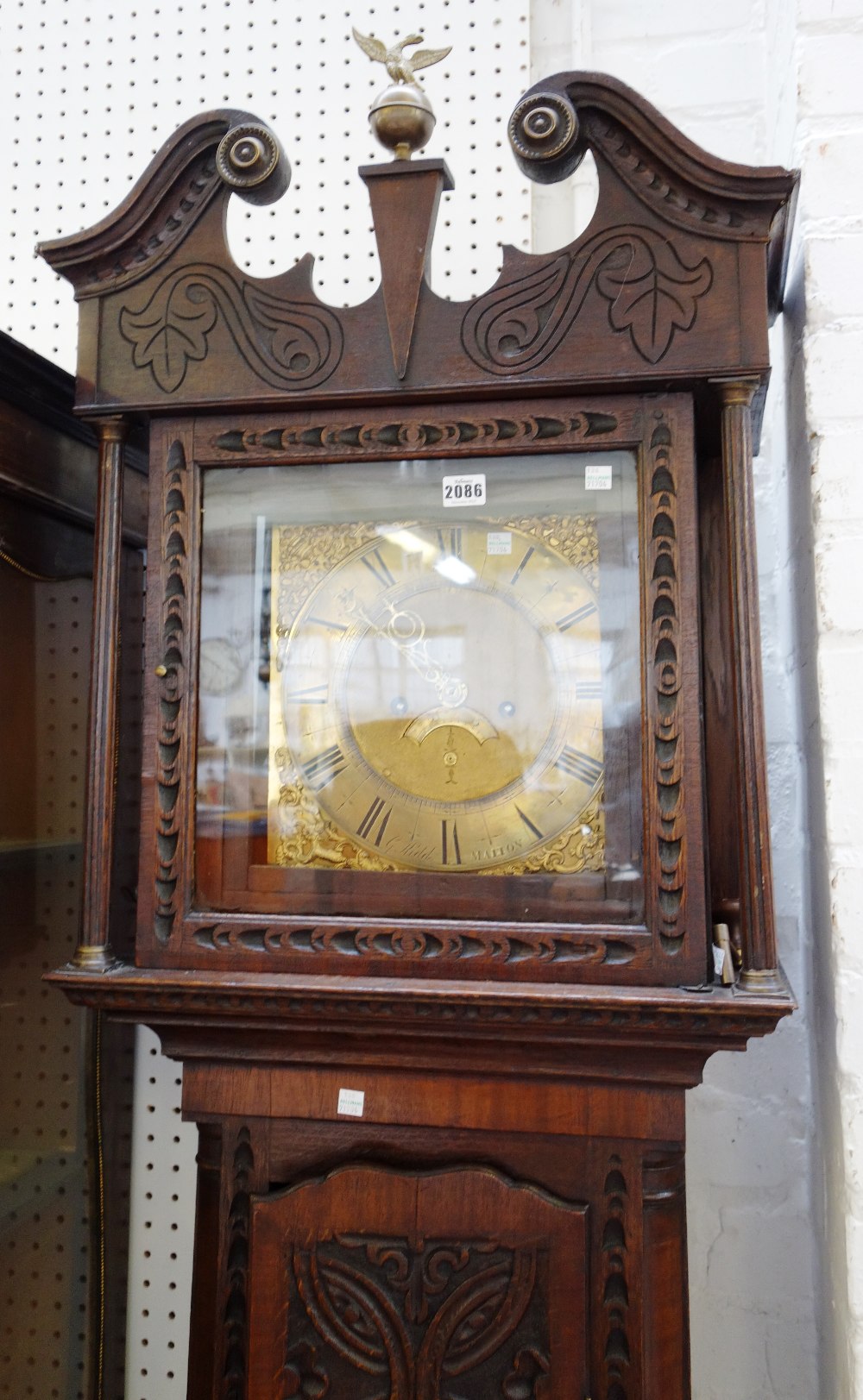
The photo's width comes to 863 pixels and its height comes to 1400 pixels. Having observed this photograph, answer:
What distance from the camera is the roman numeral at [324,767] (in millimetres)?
1115

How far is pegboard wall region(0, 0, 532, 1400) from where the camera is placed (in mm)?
1597

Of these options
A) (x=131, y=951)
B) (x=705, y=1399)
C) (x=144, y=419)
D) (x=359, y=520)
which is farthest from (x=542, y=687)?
(x=705, y=1399)

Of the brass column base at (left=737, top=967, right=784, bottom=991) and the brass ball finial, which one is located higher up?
the brass ball finial

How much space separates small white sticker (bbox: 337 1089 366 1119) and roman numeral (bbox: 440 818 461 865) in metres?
0.26

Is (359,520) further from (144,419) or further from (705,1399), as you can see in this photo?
(705,1399)

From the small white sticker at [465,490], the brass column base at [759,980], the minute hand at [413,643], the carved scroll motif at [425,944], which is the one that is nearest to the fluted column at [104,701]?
the carved scroll motif at [425,944]

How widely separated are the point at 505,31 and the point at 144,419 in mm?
936

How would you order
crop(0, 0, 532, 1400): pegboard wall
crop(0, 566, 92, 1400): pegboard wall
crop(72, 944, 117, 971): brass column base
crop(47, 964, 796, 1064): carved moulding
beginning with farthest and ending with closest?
crop(0, 0, 532, 1400): pegboard wall
crop(0, 566, 92, 1400): pegboard wall
crop(72, 944, 117, 971): brass column base
crop(47, 964, 796, 1064): carved moulding

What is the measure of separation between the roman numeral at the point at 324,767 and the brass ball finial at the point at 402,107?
2.08 feet

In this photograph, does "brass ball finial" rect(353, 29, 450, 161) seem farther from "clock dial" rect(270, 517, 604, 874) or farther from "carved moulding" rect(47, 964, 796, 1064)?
"carved moulding" rect(47, 964, 796, 1064)

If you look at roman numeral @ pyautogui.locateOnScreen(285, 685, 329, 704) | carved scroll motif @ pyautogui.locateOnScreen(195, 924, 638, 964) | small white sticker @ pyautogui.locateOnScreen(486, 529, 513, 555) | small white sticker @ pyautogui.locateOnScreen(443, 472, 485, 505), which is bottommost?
→ carved scroll motif @ pyautogui.locateOnScreen(195, 924, 638, 964)

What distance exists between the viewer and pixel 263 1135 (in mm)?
1120

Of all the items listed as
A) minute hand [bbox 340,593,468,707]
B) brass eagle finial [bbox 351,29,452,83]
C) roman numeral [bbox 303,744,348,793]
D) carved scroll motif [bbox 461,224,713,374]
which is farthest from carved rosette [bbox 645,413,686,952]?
brass eagle finial [bbox 351,29,452,83]

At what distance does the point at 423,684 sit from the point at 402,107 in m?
0.60
